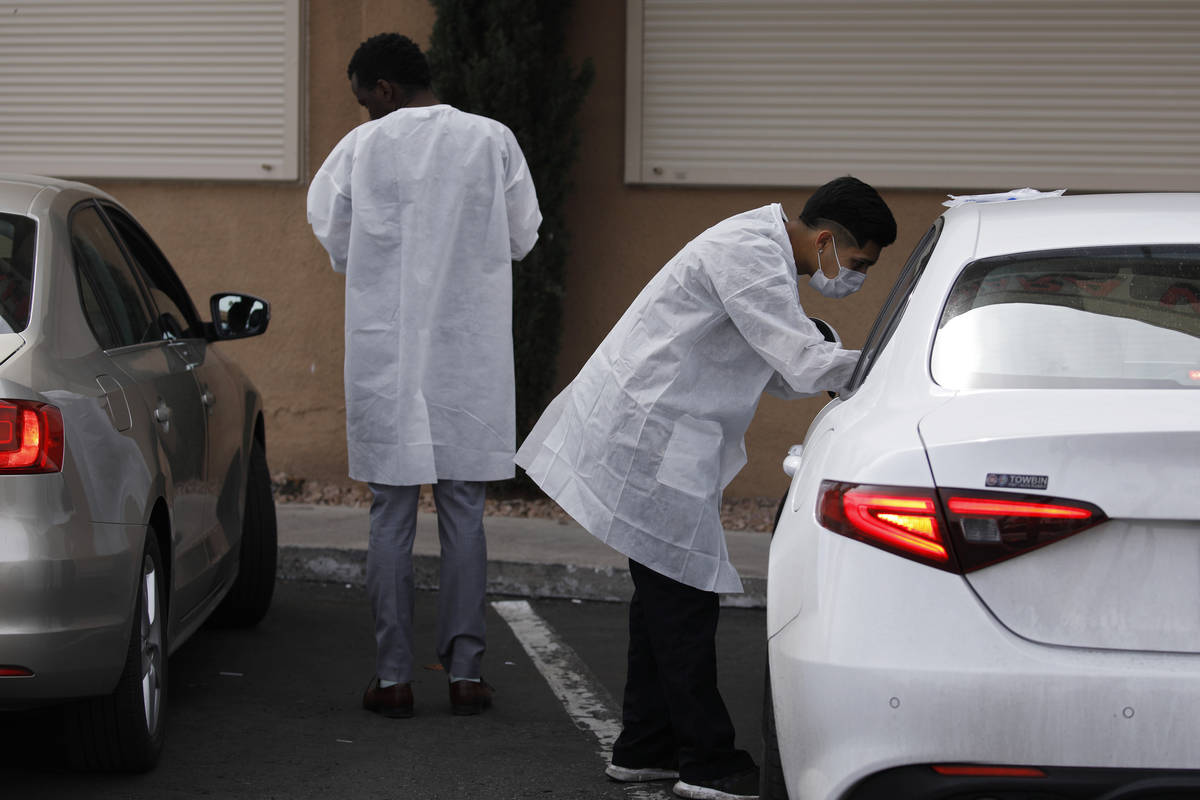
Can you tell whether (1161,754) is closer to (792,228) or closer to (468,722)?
(792,228)

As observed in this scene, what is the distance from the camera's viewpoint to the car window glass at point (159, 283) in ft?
15.5

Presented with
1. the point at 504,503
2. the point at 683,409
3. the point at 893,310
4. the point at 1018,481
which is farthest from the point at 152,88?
the point at 1018,481

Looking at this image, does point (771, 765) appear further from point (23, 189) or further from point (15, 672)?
point (23, 189)

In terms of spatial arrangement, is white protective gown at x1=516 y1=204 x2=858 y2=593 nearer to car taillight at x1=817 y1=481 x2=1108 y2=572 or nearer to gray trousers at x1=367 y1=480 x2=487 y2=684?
gray trousers at x1=367 y1=480 x2=487 y2=684

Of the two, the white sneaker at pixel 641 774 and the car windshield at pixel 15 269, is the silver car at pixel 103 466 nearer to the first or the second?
the car windshield at pixel 15 269

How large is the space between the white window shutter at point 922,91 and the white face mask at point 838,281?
15.6 ft

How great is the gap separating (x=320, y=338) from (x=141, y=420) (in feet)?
16.3

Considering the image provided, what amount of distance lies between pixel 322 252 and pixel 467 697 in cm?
468

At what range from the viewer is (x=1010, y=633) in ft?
7.89

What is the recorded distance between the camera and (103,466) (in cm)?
355

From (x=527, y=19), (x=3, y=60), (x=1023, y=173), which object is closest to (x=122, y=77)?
(x=3, y=60)

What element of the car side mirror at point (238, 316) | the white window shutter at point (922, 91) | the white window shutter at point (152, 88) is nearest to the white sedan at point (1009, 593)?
the car side mirror at point (238, 316)

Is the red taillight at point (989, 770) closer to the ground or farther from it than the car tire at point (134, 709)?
farther from it

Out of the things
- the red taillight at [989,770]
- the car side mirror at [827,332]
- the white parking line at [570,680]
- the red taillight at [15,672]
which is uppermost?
the car side mirror at [827,332]
